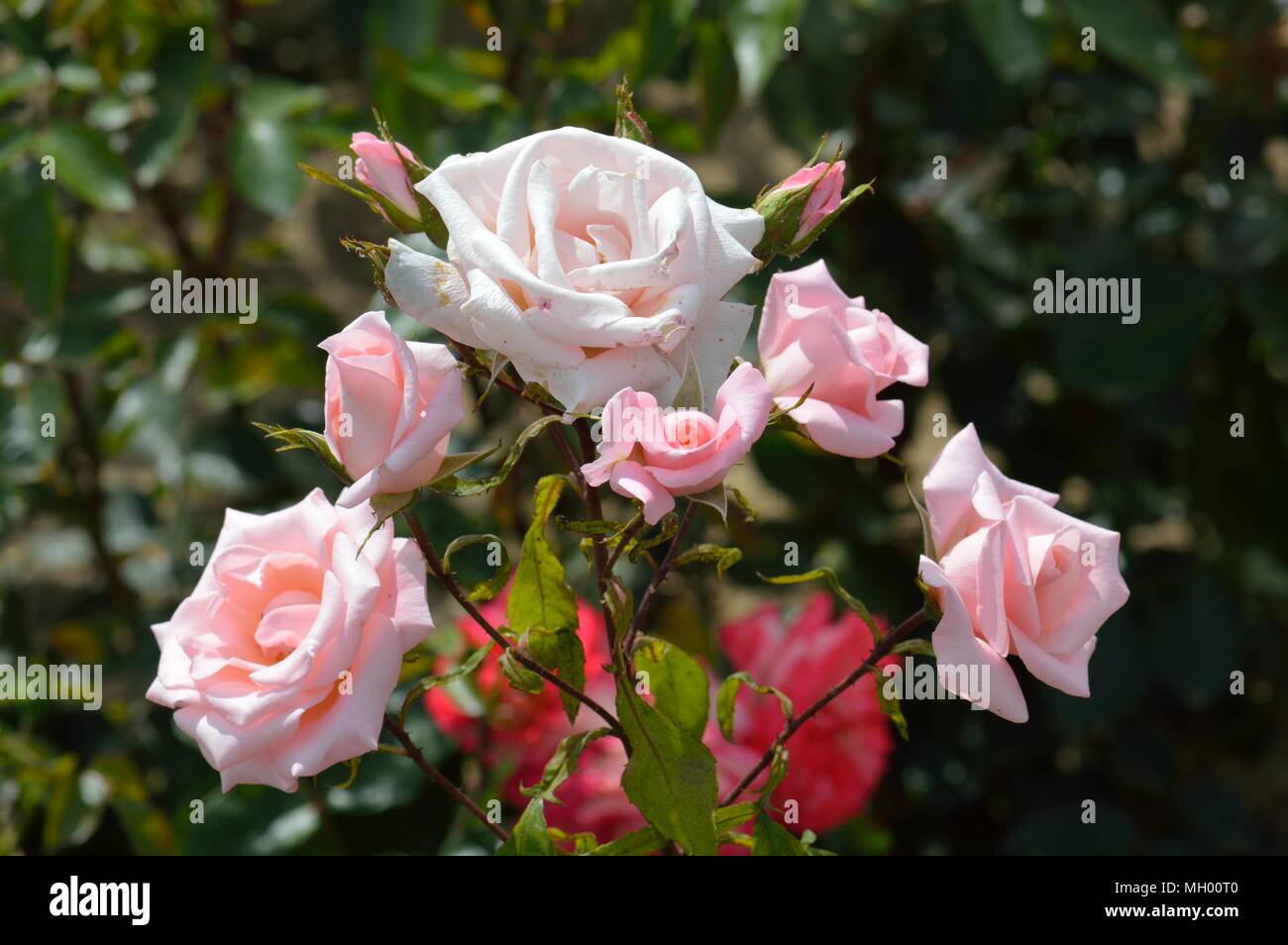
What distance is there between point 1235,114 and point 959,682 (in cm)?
107

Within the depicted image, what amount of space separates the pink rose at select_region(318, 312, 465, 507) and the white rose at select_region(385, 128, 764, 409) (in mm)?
17

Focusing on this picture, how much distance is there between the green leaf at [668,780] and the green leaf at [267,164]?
65cm

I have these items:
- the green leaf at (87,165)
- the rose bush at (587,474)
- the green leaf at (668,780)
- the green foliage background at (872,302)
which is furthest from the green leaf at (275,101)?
the green leaf at (668,780)

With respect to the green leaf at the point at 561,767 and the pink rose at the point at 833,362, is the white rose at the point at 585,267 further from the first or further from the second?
the green leaf at the point at 561,767

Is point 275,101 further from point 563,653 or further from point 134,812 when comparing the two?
point 563,653

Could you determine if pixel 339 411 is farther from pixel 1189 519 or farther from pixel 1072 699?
pixel 1189 519

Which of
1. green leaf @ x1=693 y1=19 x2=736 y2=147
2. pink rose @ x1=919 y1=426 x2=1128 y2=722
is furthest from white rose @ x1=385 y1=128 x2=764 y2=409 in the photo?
green leaf @ x1=693 y1=19 x2=736 y2=147

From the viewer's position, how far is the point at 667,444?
46 centimetres

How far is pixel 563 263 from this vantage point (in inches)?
19.6

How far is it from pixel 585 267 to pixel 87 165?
699 millimetres

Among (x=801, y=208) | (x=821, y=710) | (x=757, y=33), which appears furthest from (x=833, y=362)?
(x=757, y=33)

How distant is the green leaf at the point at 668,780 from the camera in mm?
536
